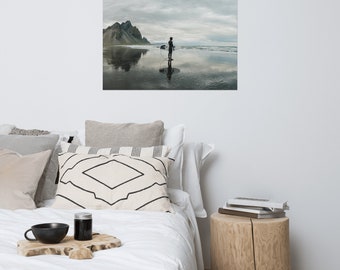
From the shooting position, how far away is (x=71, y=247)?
2.06 metres

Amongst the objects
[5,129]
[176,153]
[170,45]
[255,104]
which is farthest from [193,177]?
[5,129]

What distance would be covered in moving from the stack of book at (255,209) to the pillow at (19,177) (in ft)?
3.21

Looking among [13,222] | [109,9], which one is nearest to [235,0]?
[109,9]

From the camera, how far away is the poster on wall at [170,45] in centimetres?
362

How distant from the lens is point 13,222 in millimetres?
2598

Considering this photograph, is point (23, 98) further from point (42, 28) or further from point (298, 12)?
point (298, 12)

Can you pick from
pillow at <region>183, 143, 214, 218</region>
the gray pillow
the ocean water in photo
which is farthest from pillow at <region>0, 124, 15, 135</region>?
pillow at <region>183, 143, 214, 218</region>

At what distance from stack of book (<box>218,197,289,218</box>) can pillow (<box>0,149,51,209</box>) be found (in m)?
0.98

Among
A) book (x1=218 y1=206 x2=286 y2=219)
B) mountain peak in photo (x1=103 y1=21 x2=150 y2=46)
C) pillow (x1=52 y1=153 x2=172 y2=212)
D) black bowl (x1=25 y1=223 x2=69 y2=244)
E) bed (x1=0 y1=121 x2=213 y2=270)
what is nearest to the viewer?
black bowl (x1=25 y1=223 x2=69 y2=244)

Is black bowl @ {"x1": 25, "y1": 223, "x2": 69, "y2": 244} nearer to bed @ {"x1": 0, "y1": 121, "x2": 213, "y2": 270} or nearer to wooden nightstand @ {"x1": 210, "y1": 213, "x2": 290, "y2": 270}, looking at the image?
bed @ {"x1": 0, "y1": 121, "x2": 213, "y2": 270}

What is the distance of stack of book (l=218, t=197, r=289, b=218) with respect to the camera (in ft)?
10.0

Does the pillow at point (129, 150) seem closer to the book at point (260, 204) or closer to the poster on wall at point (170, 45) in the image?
the book at point (260, 204)

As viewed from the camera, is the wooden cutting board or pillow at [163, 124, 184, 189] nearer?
the wooden cutting board

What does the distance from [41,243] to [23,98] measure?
1866 millimetres
